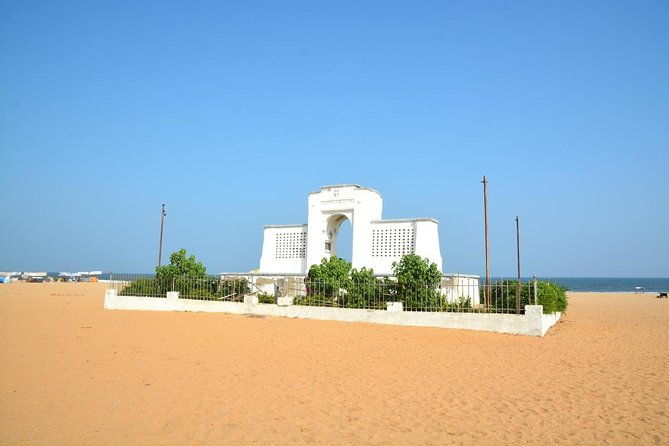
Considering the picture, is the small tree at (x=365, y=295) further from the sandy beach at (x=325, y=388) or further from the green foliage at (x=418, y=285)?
the sandy beach at (x=325, y=388)

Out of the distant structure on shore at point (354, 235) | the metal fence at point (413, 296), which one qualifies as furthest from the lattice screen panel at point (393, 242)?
the metal fence at point (413, 296)

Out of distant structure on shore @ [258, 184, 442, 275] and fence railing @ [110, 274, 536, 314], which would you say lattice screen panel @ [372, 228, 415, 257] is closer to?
distant structure on shore @ [258, 184, 442, 275]

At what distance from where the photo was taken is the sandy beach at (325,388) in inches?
241

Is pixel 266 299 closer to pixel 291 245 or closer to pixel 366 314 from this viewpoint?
pixel 366 314

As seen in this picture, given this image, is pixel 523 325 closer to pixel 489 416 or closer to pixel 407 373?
pixel 407 373

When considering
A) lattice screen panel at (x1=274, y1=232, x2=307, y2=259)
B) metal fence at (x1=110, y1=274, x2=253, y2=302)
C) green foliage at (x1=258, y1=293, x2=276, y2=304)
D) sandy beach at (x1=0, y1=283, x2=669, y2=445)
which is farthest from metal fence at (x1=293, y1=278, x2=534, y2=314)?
lattice screen panel at (x1=274, y1=232, x2=307, y2=259)

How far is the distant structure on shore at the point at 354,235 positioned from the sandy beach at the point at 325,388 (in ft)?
23.8

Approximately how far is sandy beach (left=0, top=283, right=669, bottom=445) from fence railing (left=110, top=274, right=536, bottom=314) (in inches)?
77.7

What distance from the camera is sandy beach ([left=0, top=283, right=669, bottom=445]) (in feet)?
20.1

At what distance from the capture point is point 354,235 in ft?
A: 74.8

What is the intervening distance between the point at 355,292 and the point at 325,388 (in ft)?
32.0

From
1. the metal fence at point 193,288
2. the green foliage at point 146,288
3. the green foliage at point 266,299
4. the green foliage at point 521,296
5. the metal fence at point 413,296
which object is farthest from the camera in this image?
the green foliage at point 146,288

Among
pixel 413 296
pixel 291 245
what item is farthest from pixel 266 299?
pixel 413 296

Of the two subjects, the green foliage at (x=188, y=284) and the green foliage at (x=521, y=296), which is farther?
the green foliage at (x=188, y=284)
